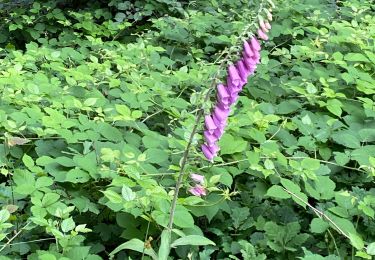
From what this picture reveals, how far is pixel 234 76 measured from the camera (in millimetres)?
1921

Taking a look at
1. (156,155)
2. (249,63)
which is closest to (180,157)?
(156,155)

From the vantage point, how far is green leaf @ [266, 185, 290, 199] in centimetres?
239

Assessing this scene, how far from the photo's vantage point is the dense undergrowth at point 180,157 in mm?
2270

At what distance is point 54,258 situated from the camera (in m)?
1.98

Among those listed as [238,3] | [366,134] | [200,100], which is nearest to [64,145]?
[200,100]

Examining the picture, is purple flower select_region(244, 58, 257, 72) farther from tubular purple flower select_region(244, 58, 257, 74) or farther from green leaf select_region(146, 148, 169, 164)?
green leaf select_region(146, 148, 169, 164)

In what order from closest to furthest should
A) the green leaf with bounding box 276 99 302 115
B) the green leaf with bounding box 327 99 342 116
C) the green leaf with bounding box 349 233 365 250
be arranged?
the green leaf with bounding box 349 233 365 250 → the green leaf with bounding box 327 99 342 116 → the green leaf with bounding box 276 99 302 115

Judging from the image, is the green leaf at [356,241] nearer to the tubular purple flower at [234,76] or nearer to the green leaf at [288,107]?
the tubular purple flower at [234,76]

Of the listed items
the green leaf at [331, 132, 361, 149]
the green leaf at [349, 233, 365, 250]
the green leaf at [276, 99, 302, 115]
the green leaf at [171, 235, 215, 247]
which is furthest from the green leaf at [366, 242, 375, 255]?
the green leaf at [276, 99, 302, 115]

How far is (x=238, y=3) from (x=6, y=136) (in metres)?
3.90

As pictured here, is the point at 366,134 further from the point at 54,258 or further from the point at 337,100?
the point at 54,258

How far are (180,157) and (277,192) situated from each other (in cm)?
57

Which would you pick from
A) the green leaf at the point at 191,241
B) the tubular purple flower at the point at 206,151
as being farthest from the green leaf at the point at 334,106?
the green leaf at the point at 191,241

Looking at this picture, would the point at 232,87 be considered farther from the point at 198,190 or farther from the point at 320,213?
the point at 320,213
